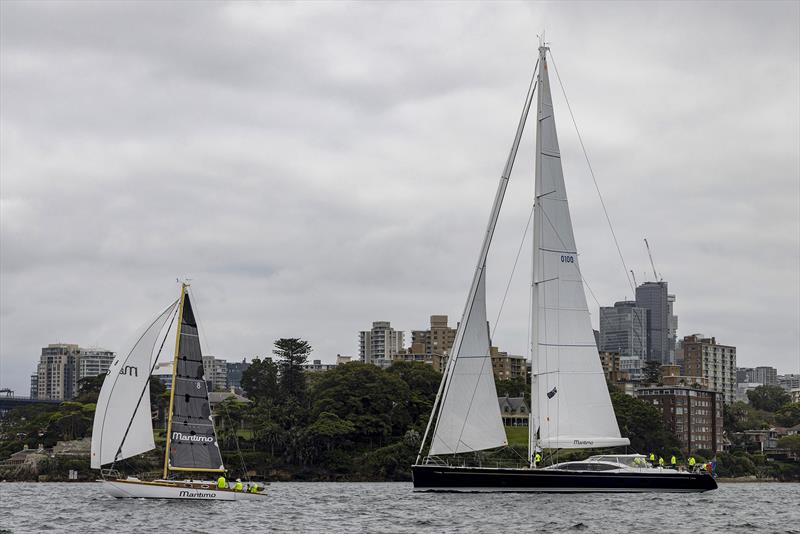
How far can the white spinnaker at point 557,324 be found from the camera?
64.7 m

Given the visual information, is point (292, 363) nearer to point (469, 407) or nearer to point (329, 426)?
point (329, 426)

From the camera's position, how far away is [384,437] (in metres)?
136

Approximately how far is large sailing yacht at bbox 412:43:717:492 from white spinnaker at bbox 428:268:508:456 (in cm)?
5

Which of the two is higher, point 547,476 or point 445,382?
point 445,382

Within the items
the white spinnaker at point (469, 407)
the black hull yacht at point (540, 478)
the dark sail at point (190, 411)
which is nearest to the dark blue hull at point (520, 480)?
the black hull yacht at point (540, 478)

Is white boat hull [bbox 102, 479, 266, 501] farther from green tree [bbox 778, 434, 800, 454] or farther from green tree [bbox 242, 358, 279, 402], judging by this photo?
green tree [bbox 778, 434, 800, 454]

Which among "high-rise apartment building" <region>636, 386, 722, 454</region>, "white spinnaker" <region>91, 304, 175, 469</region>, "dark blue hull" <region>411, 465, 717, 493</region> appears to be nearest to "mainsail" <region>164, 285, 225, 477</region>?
"white spinnaker" <region>91, 304, 175, 469</region>

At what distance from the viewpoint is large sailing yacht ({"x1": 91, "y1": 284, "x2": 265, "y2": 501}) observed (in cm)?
6153

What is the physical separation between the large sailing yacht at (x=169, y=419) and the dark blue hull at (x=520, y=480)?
34.0 ft

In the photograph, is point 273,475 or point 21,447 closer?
point 273,475

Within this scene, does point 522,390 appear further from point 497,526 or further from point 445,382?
point 497,526

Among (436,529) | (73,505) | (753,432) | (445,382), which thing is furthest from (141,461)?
(753,432)

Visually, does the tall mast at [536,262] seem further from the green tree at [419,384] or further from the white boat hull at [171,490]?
the green tree at [419,384]

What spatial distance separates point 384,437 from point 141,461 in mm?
27030
